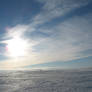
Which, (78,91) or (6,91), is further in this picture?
(6,91)

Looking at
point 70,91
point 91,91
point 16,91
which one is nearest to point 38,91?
point 16,91

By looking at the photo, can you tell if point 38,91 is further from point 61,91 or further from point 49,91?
point 61,91

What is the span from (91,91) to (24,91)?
21.7 ft

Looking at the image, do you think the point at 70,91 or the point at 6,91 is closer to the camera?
the point at 70,91

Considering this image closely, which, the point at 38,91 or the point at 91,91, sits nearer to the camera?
the point at 91,91

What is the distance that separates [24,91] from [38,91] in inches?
57.0

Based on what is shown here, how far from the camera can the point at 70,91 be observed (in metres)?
11.0

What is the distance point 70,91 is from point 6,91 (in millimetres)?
6669

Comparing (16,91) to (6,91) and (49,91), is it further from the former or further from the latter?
(49,91)

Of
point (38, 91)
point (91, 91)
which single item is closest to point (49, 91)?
point (38, 91)

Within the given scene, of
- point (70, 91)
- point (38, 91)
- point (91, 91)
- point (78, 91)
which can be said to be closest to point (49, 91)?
point (38, 91)

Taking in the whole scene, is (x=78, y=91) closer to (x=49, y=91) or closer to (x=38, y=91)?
A: (x=49, y=91)

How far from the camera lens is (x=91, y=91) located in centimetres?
1073

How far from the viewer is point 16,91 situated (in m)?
11.6
